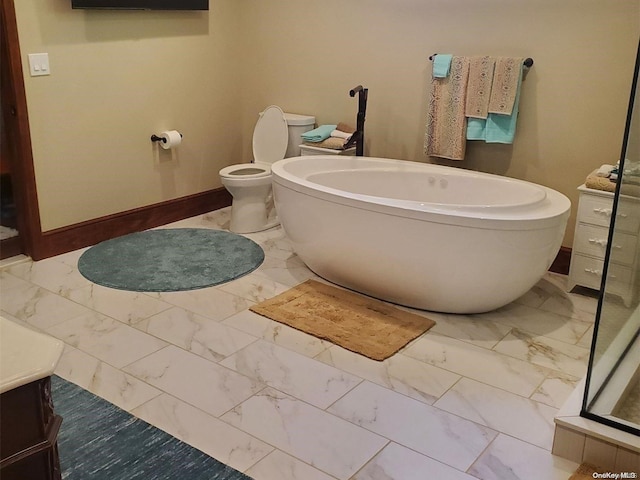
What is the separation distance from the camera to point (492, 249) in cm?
305

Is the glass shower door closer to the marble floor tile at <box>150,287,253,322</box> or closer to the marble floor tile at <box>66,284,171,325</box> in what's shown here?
the marble floor tile at <box>150,287,253,322</box>

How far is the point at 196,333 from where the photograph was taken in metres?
3.19

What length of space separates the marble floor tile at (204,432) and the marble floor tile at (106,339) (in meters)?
0.40

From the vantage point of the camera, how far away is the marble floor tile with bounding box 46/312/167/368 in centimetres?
297

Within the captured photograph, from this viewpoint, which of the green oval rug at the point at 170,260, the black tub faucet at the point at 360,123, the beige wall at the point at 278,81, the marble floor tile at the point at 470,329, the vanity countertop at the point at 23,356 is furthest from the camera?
the black tub faucet at the point at 360,123

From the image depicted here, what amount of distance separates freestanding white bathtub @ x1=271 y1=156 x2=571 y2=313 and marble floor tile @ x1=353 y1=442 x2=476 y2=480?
107cm

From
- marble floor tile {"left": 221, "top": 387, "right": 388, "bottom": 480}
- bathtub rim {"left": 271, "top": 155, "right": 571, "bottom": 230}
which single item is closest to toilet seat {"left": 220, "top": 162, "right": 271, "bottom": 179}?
bathtub rim {"left": 271, "top": 155, "right": 571, "bottom": 230}

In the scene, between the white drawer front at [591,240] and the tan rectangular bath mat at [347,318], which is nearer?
the tan rectangular bath mat at [347,318]

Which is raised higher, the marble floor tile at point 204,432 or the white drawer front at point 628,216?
the white drawer front at point 628,216

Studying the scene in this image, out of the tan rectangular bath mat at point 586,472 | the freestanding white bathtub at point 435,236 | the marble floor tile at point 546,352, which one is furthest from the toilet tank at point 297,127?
the tan rectangular bath mat at point 586,472

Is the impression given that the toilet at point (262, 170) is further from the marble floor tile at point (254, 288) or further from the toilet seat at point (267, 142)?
the marble floor tile at point (254, 288)

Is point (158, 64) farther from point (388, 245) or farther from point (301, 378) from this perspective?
point (301, 378)

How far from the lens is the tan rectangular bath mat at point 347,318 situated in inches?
122

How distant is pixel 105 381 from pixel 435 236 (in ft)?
5.25
